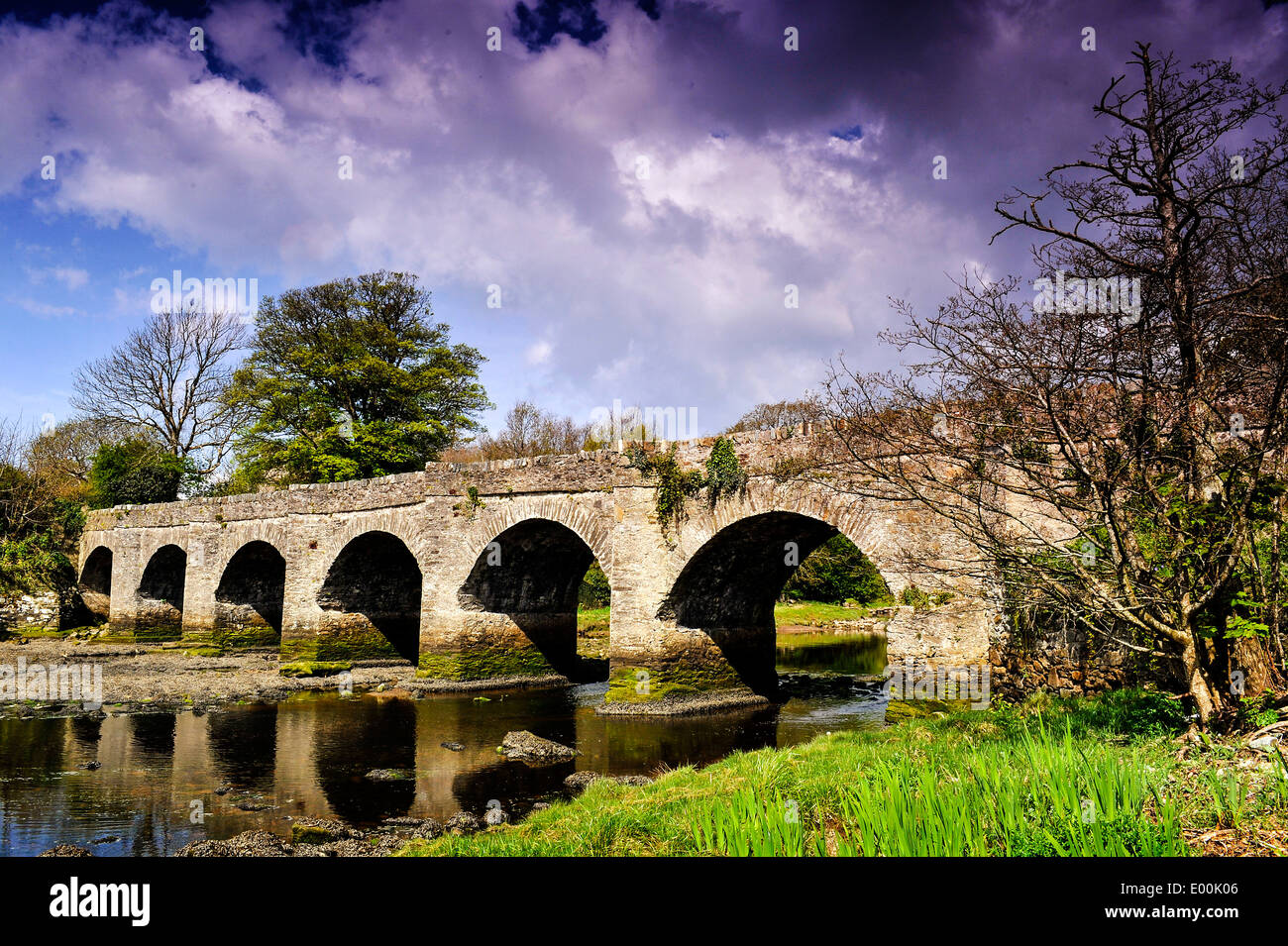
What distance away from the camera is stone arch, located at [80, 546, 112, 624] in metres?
36.3

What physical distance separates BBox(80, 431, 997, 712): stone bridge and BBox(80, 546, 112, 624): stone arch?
11.3m

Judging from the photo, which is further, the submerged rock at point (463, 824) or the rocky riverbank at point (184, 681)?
the rocky riverbank at point (184, 681)

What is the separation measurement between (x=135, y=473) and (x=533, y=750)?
33326 mm

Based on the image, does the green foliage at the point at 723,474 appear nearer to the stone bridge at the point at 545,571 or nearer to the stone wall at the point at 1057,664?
the stone bridge at the point at 545,571

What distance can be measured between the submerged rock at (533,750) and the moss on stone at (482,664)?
250 inches

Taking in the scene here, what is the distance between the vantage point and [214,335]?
132ft

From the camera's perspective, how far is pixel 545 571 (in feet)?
68.8

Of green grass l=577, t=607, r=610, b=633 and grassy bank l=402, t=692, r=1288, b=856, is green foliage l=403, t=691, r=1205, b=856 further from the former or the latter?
green grass l=577, t=607, r=610, b=633

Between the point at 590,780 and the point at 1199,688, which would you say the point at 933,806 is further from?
the point at 590,780

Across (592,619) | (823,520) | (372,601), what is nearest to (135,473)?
(372,601)

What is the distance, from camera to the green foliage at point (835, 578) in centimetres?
4044

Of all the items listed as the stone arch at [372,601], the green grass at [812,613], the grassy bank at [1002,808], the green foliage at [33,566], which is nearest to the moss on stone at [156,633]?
the green foliage at [33,566]
